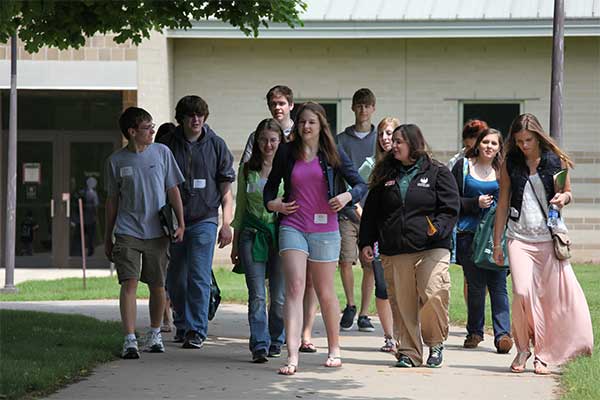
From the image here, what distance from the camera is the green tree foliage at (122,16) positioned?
11578 mm

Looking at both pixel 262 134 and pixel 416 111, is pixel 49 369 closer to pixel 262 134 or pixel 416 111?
pixel 262 134

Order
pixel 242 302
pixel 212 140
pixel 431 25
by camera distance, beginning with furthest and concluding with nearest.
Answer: pixel 431 25 < pixel 242 302 < pixel 212 140

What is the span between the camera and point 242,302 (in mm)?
16406

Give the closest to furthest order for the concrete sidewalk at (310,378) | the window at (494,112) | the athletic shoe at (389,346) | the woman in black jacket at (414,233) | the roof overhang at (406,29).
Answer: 1. the concrete sidewalk at (310,378)
2. the woman in black jacket at (414,233)
3. the athletic shoe at (389,346)
4. the roof overhang at (406,29)
5. the window at (494,112)

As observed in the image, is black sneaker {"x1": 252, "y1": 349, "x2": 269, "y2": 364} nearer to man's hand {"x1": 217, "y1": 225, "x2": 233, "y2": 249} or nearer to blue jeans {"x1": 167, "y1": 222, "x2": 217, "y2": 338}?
blue jeans {"x1": 167, "y1": 222, "x2": 217, "y2": 338}

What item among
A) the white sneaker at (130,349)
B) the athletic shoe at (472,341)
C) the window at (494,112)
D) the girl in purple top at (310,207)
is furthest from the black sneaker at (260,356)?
the window at (494,112)

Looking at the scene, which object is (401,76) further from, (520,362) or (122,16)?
(520,362)

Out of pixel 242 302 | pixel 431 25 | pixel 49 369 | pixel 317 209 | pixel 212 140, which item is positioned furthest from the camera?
pixel 431 25

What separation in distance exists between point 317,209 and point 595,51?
49.5ft

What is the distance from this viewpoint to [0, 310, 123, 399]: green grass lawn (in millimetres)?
8570

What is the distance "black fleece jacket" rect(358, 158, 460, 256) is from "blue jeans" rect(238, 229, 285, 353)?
1019 mm

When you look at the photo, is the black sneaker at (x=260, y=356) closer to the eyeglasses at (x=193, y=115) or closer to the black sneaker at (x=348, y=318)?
the eyeglasses at (x=193, y=115)

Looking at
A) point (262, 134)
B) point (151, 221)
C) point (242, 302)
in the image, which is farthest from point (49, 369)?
point (242, 302)

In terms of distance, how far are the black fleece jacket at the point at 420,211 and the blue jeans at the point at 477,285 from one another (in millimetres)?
1549
